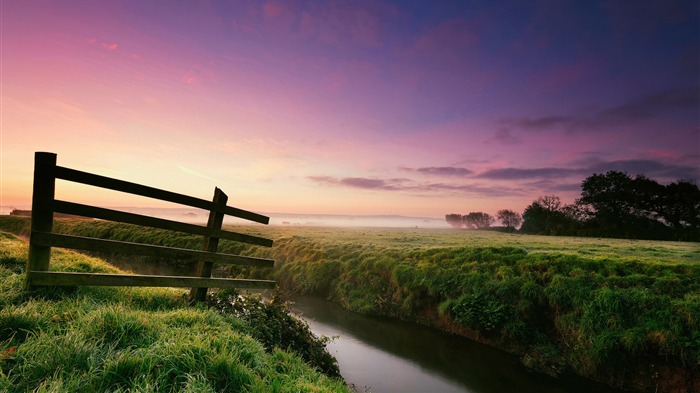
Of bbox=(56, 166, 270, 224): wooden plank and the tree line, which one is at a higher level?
the tree line

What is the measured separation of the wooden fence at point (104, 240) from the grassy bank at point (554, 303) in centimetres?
1023

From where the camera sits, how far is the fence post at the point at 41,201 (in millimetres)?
5562

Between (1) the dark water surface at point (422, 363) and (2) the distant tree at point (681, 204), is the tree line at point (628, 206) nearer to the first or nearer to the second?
(2) the distant tree at point (681, 204)

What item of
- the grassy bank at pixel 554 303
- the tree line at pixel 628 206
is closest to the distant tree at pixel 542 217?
the tree line at pixel 628 206

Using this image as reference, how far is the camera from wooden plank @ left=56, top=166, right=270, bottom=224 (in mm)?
5871

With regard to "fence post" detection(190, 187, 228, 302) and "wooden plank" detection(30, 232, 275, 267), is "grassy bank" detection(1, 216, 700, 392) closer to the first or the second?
"wooden plank" detection(30, 232, 275, 267)

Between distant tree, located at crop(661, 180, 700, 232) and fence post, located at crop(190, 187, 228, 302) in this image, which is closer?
fence post, located at crop(190, 187, 228, 302)

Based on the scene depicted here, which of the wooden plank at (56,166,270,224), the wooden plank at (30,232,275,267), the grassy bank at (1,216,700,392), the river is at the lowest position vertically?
the river

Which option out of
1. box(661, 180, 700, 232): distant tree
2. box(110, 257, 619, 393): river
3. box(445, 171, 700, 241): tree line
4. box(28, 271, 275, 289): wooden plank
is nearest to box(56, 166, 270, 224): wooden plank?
box(28, 271, 275, 289): wooden plank

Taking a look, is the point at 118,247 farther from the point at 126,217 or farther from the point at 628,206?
the point at 628,206

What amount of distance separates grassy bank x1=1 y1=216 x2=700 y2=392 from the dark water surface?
687 millimetres

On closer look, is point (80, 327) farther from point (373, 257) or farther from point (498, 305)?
point (373, 257)

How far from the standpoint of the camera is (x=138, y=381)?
375 centimetres

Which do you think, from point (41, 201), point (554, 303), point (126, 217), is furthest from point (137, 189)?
point (554, 303)
